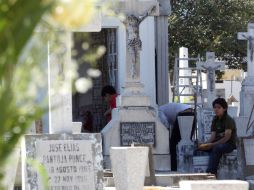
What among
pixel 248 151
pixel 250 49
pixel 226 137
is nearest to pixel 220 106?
pixel 226 137

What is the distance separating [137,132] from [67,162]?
21.3 feet

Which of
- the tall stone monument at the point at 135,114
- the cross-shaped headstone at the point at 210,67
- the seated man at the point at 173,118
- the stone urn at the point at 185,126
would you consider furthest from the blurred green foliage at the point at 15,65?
the cross-shaped headstone at the point at 210,67

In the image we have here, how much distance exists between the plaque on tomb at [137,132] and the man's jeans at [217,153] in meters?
1.61

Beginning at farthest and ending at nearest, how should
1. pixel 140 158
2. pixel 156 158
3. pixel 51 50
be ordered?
1. pixel 156 158
2. pixel 140 158
3. pixel 51 50

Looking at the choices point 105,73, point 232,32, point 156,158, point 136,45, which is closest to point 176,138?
point 156,158

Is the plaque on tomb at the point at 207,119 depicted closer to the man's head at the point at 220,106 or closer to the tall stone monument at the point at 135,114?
the tall stone monument at the point at 135,114

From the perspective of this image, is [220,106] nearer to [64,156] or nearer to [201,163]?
[201,163]

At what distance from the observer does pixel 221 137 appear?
41.9ft

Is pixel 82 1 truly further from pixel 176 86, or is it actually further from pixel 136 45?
pixel 176 86

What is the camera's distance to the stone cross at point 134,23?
1427cm

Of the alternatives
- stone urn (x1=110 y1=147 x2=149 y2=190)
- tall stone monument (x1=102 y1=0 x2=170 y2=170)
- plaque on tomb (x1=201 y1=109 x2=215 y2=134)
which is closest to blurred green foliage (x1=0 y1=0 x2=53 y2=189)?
stone urn (x1=110 y1=147 x2=149 y2=190)

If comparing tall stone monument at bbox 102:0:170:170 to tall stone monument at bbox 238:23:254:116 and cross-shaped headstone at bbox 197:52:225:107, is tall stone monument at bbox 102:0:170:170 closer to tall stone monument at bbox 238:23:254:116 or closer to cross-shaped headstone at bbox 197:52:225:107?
tall stone monument at bbox 238:23:254:116

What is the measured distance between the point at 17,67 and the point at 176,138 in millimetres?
12996

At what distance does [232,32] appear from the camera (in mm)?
31641
